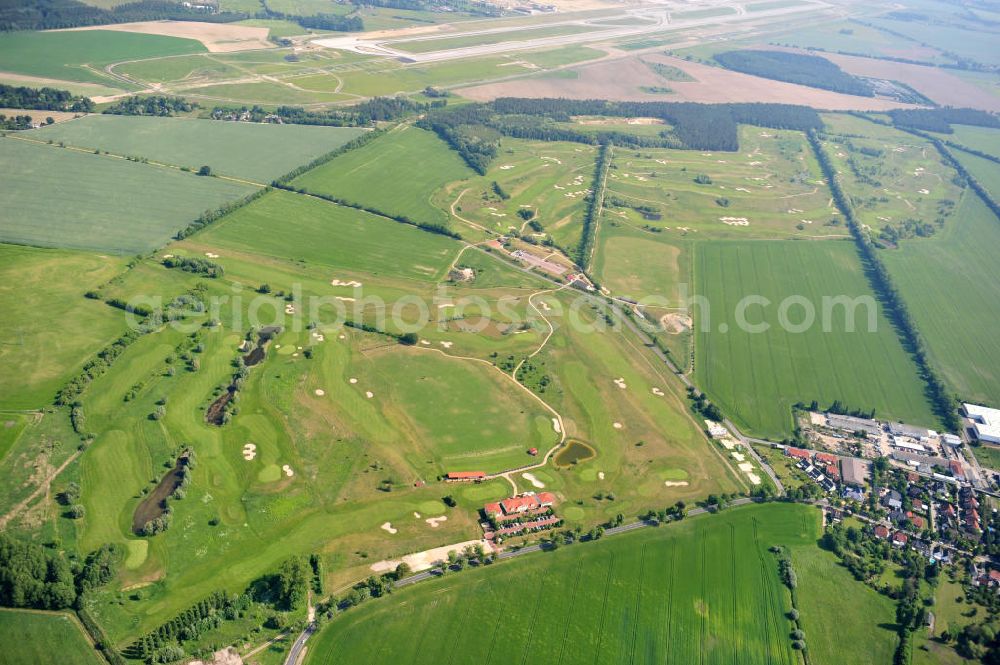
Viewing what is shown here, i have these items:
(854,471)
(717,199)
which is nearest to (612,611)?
(854,471)

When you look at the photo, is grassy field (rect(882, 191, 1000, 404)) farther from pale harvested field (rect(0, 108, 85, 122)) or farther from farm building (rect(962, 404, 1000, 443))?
pale harvested field (rect(0, 108, 85, 122))

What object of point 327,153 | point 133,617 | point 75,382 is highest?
point 327,153

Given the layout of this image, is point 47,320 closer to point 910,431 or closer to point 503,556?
point 503,556

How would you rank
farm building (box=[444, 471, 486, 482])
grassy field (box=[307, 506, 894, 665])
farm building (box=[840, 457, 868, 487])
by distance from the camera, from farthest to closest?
farm building (box=[840, 457, 868, 487])
farm building (box=[444, 471, 486, 482])
grassy field (box=[307, 506, 894, 665])

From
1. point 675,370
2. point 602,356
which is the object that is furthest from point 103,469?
point 675,370

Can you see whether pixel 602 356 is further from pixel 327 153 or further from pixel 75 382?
pixel 327 153

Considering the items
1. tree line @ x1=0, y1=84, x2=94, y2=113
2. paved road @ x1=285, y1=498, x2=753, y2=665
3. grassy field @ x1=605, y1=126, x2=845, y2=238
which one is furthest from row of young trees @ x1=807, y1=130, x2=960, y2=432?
tree line @ x1=0, y1=84, x2=94, y2=113
